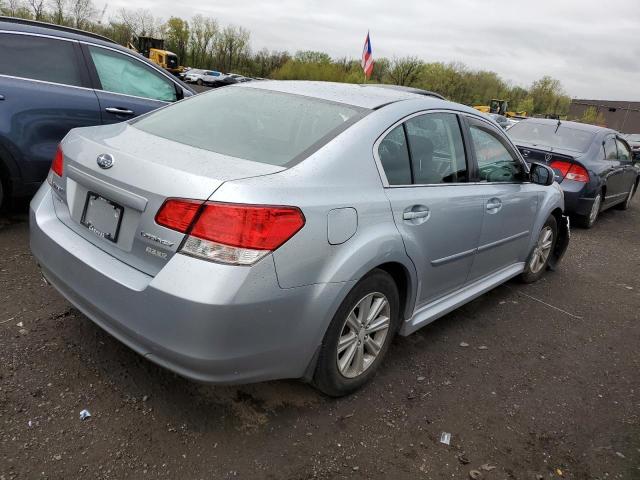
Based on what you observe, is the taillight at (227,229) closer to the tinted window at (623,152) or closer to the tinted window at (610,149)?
the tinted window at (610,149)

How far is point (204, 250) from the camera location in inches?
78.6

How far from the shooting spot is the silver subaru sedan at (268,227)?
2006 millimetres

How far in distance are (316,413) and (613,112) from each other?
327 feet

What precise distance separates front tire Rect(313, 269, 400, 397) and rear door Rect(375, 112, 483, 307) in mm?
271

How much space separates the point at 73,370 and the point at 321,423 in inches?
52.2

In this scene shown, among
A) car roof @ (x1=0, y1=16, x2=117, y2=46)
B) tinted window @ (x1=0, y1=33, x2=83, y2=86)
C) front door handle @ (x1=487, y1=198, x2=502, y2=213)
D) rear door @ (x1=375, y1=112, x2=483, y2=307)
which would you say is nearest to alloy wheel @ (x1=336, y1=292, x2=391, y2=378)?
rear door @ (x1=375, y1=112, x2=483, y2=307)

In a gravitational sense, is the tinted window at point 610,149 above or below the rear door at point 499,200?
above

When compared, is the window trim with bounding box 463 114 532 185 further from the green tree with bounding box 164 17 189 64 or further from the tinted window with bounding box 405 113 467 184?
the green tree with bounding box 164 17 189 64

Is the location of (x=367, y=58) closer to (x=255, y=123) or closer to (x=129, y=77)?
(x=129, y=77)

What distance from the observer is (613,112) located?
85.9m

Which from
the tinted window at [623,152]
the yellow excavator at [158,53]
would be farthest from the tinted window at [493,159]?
the yellow excavator at [158,53]

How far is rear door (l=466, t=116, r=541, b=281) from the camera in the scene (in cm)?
351

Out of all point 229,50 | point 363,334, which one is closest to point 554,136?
point 363,334

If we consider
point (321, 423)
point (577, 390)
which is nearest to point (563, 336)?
point (577, 390)
